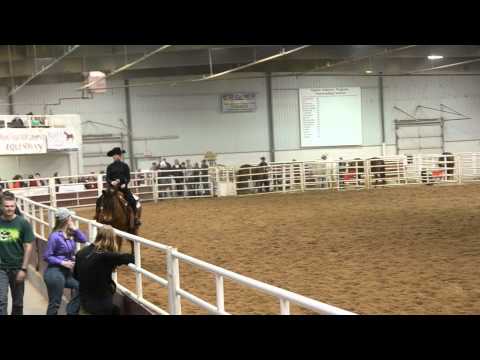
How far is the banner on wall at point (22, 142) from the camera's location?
68.1 feet

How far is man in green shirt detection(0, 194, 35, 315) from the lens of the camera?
618 cm

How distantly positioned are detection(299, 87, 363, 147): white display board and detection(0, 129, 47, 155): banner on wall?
42.0 feet

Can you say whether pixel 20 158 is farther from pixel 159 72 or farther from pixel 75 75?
pixel 159 72

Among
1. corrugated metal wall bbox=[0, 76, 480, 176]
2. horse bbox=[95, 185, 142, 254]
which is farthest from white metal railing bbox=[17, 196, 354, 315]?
corrugated metal wall bbox=[0, 76, 480, 176]

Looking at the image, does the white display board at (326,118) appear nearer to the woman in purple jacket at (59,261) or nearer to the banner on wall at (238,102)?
the banner on wall at (238,102)

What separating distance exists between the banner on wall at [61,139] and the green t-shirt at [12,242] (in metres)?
16.1

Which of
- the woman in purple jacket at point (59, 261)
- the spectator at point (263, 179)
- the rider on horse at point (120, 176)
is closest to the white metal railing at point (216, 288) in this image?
the woman in purple jacket at point (59, 261)

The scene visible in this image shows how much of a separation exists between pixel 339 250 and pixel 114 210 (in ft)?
11.1

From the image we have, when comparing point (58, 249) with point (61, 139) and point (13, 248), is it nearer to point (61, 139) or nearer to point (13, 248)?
point (13, 248)

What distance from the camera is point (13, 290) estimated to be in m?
6.33

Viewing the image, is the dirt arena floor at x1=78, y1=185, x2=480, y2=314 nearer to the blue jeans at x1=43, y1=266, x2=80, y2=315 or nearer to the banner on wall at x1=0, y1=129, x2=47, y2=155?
the blue jeans at x1=43, y1=266, x2=80, y2=315
